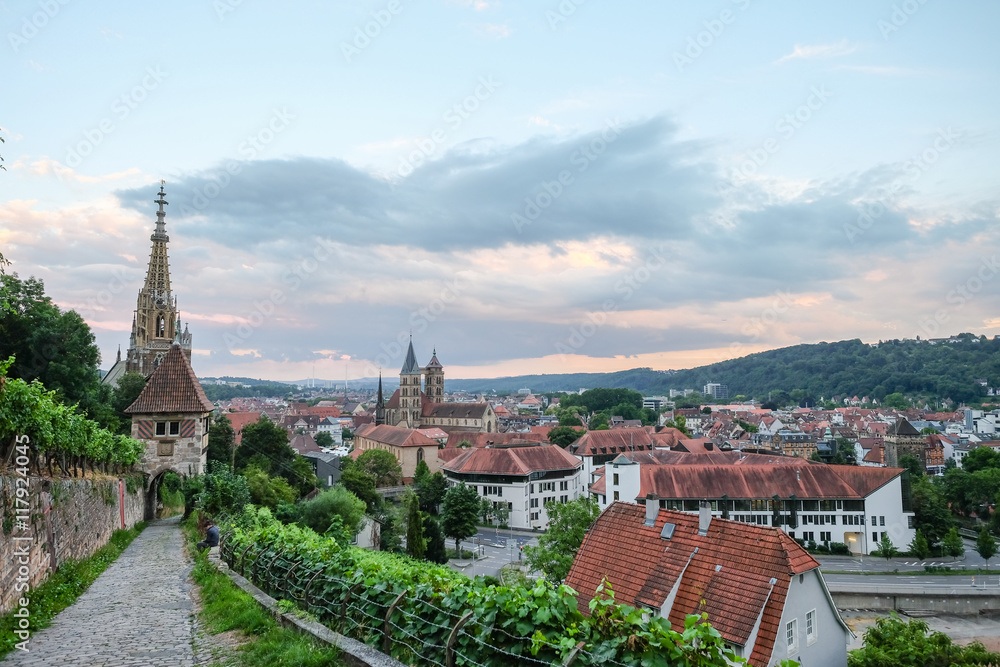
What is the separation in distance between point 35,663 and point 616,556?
16595 mm

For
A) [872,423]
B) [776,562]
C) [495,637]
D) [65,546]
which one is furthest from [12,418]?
[872,423]

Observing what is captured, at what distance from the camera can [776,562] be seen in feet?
55.7

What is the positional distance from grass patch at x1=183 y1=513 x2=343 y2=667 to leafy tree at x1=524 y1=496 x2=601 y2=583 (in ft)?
84.4

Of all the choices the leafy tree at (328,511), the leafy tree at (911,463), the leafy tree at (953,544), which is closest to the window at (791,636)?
the leafy tree at (328,511)

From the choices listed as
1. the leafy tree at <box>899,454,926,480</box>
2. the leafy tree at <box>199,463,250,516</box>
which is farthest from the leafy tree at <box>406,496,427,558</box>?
the leafy tree at <box>899,454,926,480</box>

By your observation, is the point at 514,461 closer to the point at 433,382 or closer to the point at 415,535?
the point at 415,535

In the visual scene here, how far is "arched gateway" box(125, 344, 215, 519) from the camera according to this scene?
25.4m

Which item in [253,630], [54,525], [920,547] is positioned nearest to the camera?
[253,630]

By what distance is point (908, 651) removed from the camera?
19406mm

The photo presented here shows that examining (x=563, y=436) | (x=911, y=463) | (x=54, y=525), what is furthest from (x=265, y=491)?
(x=911, y=463)

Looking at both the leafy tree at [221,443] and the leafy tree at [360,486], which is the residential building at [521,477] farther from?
the leafy tree at [221,443]

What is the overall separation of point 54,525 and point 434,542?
124ft

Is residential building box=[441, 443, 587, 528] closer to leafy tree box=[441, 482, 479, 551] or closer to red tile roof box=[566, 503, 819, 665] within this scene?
leafy tree box=[441, 482, 479, 551]

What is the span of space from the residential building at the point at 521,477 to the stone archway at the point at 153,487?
1523 inches
